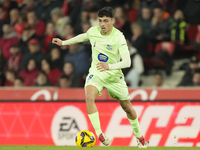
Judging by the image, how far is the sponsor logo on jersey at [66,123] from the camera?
Result: 822 cm

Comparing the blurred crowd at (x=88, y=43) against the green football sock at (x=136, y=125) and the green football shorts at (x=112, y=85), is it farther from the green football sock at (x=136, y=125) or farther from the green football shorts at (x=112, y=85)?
the green football shorts at (x=112, y=85)

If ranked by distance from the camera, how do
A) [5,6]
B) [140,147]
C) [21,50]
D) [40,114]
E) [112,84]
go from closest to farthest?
1. [112,84]
2. [140,147]
3. [40,114]
4. [21,50]
5. [5,6]

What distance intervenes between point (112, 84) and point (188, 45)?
3769 millimetres

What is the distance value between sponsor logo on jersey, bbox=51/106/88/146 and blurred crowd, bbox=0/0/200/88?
4.05ft

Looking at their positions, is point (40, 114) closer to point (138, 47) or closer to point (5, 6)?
point (138, 47)

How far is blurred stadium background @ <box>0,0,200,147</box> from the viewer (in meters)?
8.03

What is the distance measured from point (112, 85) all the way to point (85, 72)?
123 inches

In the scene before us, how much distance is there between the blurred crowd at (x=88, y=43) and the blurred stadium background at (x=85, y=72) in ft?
0.08

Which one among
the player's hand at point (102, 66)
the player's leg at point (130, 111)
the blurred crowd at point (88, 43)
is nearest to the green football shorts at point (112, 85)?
the player's leg at point (130, 111)

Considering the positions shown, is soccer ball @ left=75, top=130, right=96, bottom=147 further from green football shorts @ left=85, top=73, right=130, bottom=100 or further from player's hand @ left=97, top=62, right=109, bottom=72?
player's hand @ left=97, top=62, right=109, bottom=72

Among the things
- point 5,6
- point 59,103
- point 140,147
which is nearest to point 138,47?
point 59,103

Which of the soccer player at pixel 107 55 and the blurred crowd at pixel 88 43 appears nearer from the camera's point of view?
the soccer player at pixel 107 55

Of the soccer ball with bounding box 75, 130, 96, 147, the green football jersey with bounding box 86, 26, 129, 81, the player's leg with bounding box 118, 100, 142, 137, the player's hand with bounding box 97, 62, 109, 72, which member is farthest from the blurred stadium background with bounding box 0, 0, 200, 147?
the player's hand with bounding box 97, 62, 109, 72

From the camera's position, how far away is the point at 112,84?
6.67 meters
